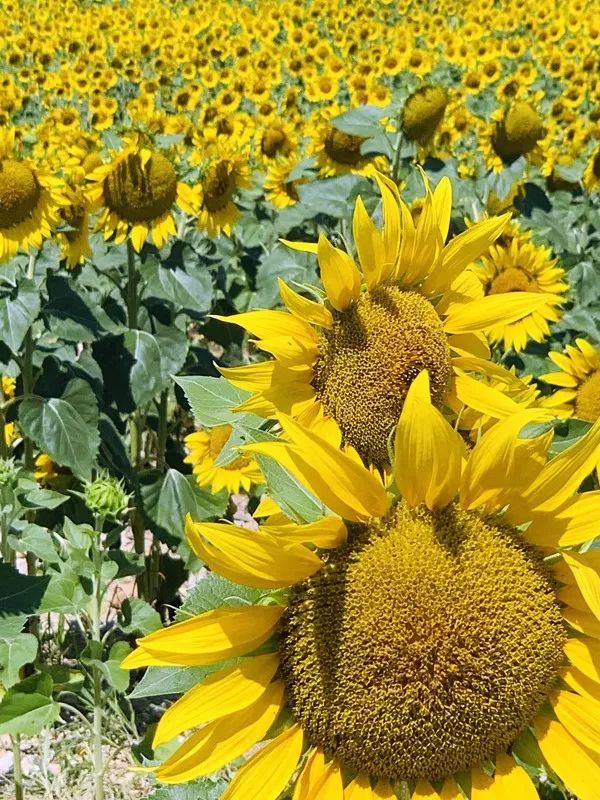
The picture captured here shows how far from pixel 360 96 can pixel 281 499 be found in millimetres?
3679

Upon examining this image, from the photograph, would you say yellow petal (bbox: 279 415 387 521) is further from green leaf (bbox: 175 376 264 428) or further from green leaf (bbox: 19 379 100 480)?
green leaf (bbox: 19 379 100 480)

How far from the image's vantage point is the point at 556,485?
80 centimetres

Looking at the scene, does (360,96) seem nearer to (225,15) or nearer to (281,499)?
(281,499)

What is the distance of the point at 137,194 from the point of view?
91.9 inches

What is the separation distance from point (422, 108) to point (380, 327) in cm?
168

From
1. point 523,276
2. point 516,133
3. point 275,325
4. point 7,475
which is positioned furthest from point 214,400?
point 516,133

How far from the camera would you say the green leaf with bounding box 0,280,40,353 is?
2.04 m

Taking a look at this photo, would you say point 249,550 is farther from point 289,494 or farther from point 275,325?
point 275,325

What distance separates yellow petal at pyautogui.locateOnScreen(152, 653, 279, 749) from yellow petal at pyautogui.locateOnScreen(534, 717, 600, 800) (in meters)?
0.25

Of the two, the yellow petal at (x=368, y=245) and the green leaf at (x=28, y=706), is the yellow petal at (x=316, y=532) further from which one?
the green leaf at (x=28, y=706)

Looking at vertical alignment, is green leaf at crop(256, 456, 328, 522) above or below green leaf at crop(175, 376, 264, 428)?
above

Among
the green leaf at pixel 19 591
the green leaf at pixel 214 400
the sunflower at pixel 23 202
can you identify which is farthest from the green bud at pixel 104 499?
the sunflower at pixel 23 202

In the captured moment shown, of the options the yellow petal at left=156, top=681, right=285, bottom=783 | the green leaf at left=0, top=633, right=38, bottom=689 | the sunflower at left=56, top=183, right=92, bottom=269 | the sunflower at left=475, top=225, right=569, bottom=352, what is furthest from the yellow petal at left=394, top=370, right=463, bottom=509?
the sunflower at left=475, top=225, right=569, bottom=352

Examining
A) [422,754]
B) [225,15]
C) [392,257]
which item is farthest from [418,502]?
[225,15]
